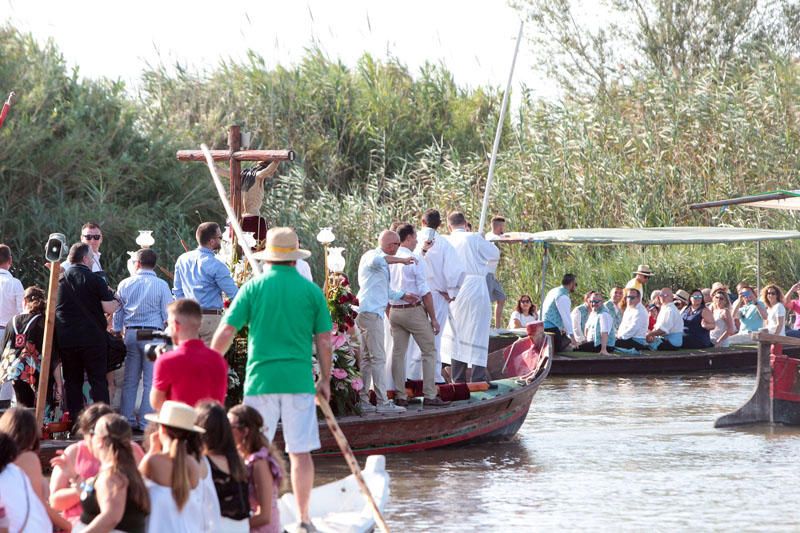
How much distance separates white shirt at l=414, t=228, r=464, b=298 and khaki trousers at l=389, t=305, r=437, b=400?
50.2 inches

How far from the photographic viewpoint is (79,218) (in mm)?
24891

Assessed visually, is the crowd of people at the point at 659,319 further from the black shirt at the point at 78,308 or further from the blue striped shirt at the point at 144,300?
the black shirt at the point at 78,308

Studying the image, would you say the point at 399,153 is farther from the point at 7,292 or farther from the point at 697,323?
the point at 7,292

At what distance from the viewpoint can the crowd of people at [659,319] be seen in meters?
19.7

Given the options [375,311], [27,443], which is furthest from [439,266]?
[27,443]

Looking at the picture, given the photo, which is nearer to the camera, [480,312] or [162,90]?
[480,312]

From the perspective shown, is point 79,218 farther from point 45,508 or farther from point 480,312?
point 45,508

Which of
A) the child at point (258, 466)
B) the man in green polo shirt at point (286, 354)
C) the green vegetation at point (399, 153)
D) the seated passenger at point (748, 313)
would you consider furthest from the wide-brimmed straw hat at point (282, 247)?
the green vegetation at point (399, 153)

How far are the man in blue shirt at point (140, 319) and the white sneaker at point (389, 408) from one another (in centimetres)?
183

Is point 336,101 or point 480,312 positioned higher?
point 336,101

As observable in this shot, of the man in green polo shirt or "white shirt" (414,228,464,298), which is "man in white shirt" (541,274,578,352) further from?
the man in green polo shirt

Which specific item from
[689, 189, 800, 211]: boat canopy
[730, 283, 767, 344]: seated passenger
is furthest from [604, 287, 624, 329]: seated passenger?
[689, 189, 800, 211]: boat canopy

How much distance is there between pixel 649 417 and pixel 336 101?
19.6 m

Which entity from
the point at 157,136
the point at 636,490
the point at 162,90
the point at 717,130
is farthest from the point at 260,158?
the point at 162,90
